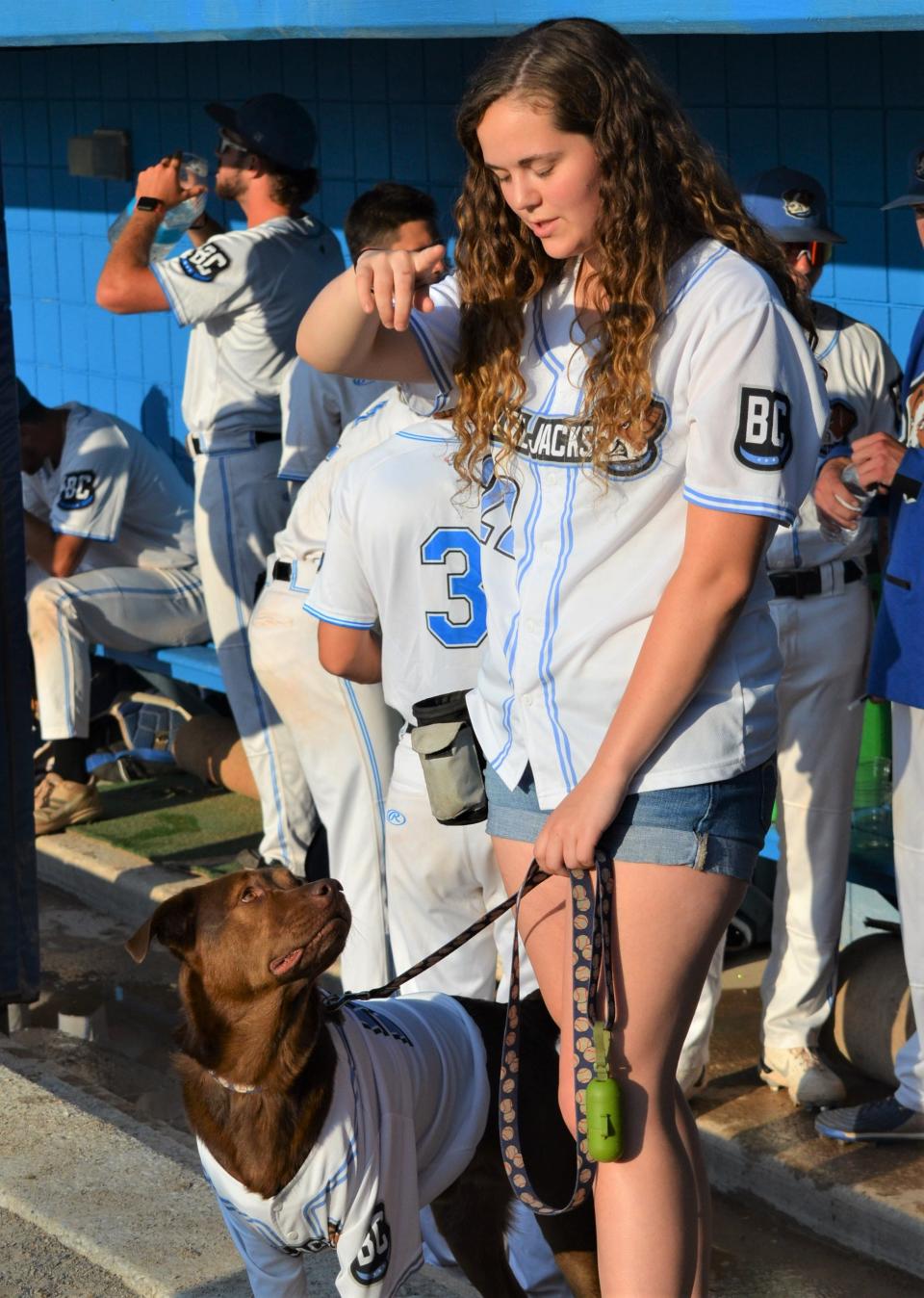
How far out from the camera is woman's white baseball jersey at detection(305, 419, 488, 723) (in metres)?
3.56

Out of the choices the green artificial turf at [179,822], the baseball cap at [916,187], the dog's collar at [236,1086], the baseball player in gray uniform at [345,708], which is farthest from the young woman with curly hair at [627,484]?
the green artificial turf at [179,822]

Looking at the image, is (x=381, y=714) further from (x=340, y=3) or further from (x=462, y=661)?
(x=340, y=3)

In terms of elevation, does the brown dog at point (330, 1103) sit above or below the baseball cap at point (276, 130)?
below

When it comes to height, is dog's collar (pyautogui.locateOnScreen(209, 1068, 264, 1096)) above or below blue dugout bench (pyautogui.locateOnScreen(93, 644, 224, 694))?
below

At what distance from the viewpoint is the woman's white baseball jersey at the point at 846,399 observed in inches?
164

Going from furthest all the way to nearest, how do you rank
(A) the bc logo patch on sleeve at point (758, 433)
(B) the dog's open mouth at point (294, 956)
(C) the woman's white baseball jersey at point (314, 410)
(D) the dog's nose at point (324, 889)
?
(C) the woman's white baseball jersey at point (314, 410), (D) the dog's nose at point (324, 889), (B) the dog's open mouth at point (294, 956), (A) the bc logo patch on sleeve at point (758, 433)

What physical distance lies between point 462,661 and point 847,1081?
5.54 feet

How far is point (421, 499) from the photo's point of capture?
355 centimetres

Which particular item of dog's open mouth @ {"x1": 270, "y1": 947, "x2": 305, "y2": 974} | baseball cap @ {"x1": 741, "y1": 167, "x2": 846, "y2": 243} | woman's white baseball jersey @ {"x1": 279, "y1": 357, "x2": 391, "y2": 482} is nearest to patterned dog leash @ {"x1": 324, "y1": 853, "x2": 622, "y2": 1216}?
dog's open mouth @ {"x1": 270, "y1": 947, "x2": 305, "y2": 974}

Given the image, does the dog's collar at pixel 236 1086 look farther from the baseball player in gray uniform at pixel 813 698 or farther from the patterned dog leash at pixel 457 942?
the baseball player in gray uniform at pixel 813 698

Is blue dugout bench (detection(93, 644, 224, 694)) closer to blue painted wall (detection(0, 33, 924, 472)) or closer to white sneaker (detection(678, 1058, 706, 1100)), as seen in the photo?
A: blue painted wall (detection(0, 33, 924, 472))

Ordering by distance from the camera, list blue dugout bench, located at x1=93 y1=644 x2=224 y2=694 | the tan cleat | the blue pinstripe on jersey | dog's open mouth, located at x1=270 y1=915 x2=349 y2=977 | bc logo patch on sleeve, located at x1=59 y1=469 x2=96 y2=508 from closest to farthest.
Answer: the blue pinstripe on jersey
dog's open mouth, located at x1=270 y1=915 x2=349 y2=977
the tan cleat
blue dugout bench, located at x1=93 y1=644 x2=224 y2=694
bc logo patch on sleeve, located at x1=59 y1=469 x2=96 y2=508

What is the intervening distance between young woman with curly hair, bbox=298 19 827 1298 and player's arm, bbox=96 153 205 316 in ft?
12.3

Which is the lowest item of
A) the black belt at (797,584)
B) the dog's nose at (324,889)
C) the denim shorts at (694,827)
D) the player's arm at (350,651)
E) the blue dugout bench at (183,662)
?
the dog's nose at (324,889)
